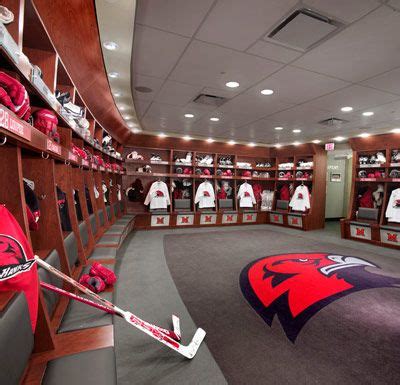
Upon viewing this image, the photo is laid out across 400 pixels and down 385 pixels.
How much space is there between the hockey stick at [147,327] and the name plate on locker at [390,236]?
16.5 ft

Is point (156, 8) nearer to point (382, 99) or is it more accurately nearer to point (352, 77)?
point (352, 77)

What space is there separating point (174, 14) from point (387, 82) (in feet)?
8.91

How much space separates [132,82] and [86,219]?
6.08 ft

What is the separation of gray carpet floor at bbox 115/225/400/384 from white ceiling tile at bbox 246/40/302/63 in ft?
8.22

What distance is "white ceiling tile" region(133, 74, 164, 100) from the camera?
10.2ft

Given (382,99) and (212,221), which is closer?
(382,99)

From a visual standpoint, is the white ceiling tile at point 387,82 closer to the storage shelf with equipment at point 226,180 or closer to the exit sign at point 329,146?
the exit sign at point 329,146

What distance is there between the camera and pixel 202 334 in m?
1.90

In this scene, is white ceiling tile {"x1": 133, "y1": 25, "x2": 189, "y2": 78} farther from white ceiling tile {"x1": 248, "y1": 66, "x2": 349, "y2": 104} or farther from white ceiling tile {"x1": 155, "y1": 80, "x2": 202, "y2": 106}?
white ceiling tile {"x1": 248, "y1": 66, "x2": 349, "y2": 104}

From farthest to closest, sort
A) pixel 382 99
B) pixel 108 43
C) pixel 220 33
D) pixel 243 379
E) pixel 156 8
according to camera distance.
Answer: pixel 382 99
pixel 108 43
pixel 220 33
pixel 156 8
pixel 243 379

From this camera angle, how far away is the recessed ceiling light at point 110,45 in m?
2.27

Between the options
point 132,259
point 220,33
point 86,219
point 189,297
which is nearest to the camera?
point 220,33

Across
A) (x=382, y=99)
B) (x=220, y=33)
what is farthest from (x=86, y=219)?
(x=382, y=99)

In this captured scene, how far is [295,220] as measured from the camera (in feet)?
23.6
